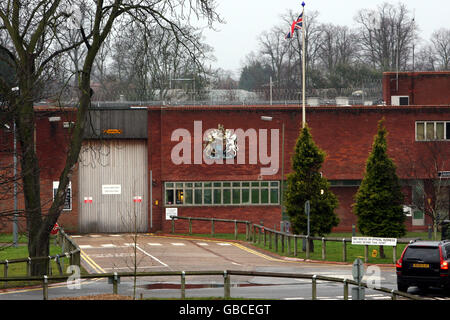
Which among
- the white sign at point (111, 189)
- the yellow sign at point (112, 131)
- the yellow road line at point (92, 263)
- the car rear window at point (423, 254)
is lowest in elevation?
the yellow road line at point (92, 263)

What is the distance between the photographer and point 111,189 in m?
46.6

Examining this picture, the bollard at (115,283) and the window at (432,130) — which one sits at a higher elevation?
the window at (432,130)

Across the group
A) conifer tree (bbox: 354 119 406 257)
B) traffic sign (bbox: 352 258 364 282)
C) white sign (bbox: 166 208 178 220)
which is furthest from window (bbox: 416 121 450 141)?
traffic sign (bbox: 352 258 364 282)

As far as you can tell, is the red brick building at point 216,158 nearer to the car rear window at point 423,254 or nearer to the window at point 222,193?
the window at point 222,193

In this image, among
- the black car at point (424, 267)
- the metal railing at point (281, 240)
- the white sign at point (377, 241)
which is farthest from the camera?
the metal railing at point (281, 240)

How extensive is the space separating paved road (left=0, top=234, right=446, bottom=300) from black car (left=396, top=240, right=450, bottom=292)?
1.05m

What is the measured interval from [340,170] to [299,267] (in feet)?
64.2

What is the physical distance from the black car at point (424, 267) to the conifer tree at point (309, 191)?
12965 millimetres

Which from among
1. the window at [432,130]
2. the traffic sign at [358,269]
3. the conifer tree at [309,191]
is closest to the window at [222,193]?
the window at [432,130]

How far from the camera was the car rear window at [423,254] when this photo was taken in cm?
2169

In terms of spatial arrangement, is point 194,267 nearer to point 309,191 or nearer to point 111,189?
point 309,191
